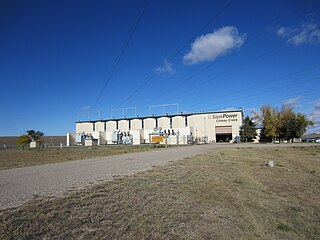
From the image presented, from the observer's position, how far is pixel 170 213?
479cm

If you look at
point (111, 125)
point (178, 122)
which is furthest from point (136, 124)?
point (178, 122)

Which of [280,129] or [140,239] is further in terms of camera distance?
[280,129]

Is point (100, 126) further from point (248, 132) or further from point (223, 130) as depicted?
point (248, 132)

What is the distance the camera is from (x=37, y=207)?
5.18 metres

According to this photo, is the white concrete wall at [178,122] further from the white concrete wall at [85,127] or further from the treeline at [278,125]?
the white concrete wall at [85,127]

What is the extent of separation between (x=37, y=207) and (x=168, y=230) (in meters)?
3.17

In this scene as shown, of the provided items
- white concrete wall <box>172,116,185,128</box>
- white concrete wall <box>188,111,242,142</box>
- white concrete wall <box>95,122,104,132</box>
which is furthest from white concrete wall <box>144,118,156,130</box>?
white concrete wall <box>95,122,104,132</box>

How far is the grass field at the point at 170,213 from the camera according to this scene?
3.90m

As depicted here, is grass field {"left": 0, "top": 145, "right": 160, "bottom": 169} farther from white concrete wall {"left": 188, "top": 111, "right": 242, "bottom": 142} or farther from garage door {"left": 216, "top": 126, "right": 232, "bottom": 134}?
garage door {"left": 216, "top": 126, "right": 232, "bottom": 134}

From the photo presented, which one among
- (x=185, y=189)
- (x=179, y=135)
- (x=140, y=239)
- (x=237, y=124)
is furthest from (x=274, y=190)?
(x=237, y=124)

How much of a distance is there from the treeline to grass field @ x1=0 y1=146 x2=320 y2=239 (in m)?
66.3

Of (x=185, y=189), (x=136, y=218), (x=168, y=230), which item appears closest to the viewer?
(x=168, y=230)

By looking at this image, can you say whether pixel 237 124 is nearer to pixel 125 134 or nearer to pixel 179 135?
pixel 179 135

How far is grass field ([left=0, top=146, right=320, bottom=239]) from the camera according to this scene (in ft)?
12.8
